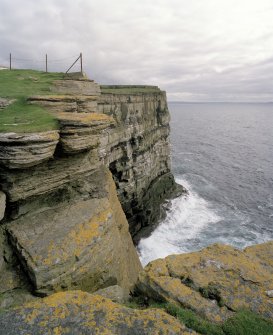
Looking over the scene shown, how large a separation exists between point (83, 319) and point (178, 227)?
30636 millimetres

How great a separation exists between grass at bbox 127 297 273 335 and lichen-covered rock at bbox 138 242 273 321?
26 cm

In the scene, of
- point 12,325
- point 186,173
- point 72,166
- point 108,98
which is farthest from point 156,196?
point 12,325

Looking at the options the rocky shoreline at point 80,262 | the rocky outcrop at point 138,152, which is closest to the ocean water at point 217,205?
the rocky outcrop at point 138,152

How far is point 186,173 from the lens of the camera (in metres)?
62.4

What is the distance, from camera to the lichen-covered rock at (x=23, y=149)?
10789 millimetres

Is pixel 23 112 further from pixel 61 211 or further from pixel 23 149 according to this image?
pixel 61 211

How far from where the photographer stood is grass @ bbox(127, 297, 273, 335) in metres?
7.85

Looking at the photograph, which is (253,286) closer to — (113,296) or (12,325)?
(113,296)

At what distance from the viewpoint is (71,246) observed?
36.4 ft

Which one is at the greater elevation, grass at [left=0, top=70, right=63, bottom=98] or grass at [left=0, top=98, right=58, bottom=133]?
grass at [left=0, top=70, right=63, bottom=98]

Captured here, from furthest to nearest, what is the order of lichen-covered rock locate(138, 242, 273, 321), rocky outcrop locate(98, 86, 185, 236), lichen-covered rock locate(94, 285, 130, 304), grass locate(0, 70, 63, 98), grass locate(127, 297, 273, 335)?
rocky outcrop locate(98, 86, 185, 236) → grass locate(0, 70, 63, 98) → lichen-covered rock locate(94, 285, 130, 304) → lichen-covered rock locate(138, 242, 273, 321) → grass locate(127, 297, 273, 335)

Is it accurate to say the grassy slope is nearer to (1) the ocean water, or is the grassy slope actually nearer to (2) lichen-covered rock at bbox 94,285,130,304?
(2) lichen-covered rock at bbox 94,285,130,304

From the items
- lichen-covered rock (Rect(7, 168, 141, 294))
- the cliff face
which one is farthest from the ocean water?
lichen-covered rock (Rect(7, 168, 141, 294))

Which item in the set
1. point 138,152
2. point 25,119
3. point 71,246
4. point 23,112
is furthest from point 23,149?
point 138,152
